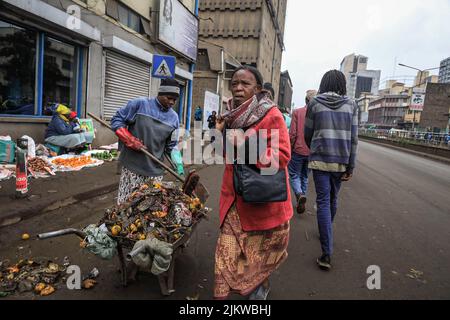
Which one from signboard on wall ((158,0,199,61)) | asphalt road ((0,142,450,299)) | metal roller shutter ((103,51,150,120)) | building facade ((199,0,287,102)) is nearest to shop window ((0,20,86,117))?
metal roller shutter ((103,51,150,120))

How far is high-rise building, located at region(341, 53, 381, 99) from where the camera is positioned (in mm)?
151875

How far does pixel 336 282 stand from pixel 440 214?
4.02 metres

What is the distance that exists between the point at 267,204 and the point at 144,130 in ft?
5.59

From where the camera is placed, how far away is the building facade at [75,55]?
6.94 metres

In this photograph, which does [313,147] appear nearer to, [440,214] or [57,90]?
[440,214]

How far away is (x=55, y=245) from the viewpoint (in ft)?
11.6

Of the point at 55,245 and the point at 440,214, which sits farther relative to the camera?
the point at 440,214

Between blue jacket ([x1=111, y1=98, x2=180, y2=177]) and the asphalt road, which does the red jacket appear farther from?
blue jacket ([x1=111, y1=98, x2=180, y2=177])

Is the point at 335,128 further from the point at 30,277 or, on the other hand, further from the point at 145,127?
the point at 30,277

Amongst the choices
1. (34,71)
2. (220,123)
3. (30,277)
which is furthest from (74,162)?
(220,123)

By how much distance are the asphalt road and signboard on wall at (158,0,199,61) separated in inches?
360

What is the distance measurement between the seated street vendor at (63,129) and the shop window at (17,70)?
2.06 feet

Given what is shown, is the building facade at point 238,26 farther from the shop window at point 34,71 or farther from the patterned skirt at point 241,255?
the patterned skirt at point 241,255
